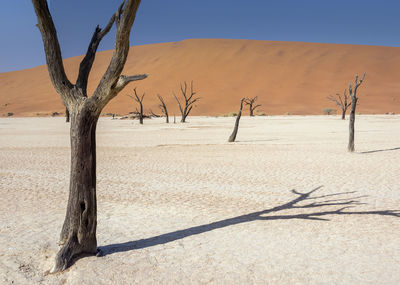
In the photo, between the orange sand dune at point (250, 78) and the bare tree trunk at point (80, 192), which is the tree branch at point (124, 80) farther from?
the orange sand dune at point (250, 78)

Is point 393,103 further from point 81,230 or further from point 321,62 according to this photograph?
point 81,230

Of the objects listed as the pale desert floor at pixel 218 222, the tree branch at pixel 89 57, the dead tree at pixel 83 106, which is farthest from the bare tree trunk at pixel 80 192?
the tree branch at pixel 89 57

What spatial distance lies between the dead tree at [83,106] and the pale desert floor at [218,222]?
0.29m

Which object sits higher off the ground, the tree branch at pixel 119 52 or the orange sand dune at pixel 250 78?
the orange sand dune at pixel 250 78

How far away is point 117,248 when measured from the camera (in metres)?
4.82

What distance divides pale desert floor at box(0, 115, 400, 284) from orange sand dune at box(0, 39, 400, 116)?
47882 millimetres

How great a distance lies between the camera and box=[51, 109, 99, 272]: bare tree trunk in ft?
13.3

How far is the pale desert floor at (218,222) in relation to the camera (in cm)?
412

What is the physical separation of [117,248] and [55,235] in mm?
1114

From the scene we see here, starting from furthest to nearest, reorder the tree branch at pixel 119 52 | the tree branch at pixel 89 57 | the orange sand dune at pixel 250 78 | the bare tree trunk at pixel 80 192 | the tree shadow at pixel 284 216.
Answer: the orange sand dune at pixel 250 78
the tree shadow at pixel 284 216
the tree branch at pixel 89 57
the bare tree trunk at pixel 80 192
the tree branch at pixel 119 52

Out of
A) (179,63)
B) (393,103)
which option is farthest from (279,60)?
(393,103)

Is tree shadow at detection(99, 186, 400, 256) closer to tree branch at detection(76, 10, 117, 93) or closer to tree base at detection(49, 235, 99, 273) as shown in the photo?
tree base at detection(49, 235, 99, 273)

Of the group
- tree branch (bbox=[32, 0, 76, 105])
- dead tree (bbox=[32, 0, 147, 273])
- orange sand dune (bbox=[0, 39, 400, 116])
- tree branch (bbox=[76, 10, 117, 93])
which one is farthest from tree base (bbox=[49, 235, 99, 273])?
orange sand dune (bbox=[0, 39, 400, 116])

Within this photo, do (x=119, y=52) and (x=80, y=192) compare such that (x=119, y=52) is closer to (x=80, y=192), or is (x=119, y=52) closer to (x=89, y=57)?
(x=89, y=57)
